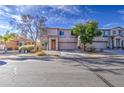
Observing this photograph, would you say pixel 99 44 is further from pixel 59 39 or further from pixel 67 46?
pixel 59 39

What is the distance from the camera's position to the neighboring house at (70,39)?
34.3 meters

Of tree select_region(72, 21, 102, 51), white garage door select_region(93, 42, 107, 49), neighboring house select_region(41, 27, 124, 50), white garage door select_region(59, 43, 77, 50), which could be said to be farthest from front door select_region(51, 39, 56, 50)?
white garage door select_region(93, 42, 107, 49)

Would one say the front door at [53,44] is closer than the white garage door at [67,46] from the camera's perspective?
Yes

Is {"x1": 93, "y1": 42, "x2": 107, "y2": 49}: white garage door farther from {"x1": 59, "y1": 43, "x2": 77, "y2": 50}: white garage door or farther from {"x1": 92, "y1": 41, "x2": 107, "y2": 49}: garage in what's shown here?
{"x1": 59, "y1": 43, "x2": 77, "y2": 50}: white garage door

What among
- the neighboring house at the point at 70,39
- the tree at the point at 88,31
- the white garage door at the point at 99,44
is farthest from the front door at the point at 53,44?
the white garage door at the point at 99,44

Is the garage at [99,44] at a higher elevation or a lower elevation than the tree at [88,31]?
lower

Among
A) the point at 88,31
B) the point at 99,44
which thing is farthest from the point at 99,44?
the point at 88,31

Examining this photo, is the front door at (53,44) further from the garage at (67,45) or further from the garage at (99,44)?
the garage at (99,44)

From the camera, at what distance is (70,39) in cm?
3562

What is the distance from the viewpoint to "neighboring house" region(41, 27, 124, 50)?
34.3 m

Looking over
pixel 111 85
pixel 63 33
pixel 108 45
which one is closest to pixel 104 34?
pixel 108 45
